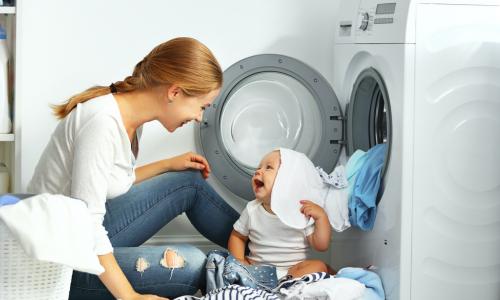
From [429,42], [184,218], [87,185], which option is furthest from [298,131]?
[87,185]

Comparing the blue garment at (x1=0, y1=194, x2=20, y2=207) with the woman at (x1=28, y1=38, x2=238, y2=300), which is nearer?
the blue garment at (x1=0, y1=194, x2=20, y2=207)

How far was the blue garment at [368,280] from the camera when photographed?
2.46 metres

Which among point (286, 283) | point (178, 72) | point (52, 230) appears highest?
point (178, 72)

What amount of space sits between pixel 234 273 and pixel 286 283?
164 millimetres

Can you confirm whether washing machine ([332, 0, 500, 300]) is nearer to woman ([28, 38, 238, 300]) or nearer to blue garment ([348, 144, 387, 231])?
blue garment ([348, 144, 387, 231])

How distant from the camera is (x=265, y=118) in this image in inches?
123

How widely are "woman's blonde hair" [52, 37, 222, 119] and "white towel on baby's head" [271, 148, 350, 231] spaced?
50cm

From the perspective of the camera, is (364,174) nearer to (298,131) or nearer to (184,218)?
(298,131)

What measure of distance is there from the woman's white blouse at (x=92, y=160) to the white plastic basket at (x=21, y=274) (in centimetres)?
25

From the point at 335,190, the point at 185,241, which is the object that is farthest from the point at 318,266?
the point at 185,241

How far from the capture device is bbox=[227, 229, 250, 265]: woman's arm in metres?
2.66

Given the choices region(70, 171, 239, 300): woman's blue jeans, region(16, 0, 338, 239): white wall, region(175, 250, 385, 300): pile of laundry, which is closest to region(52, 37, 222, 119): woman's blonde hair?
region(70, 171, 239, 300): woman's blue jeans

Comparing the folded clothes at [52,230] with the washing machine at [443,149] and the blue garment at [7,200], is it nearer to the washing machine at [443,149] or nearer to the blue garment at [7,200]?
the blue garment at [7,200]

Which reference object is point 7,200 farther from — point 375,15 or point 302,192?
point 375,15
